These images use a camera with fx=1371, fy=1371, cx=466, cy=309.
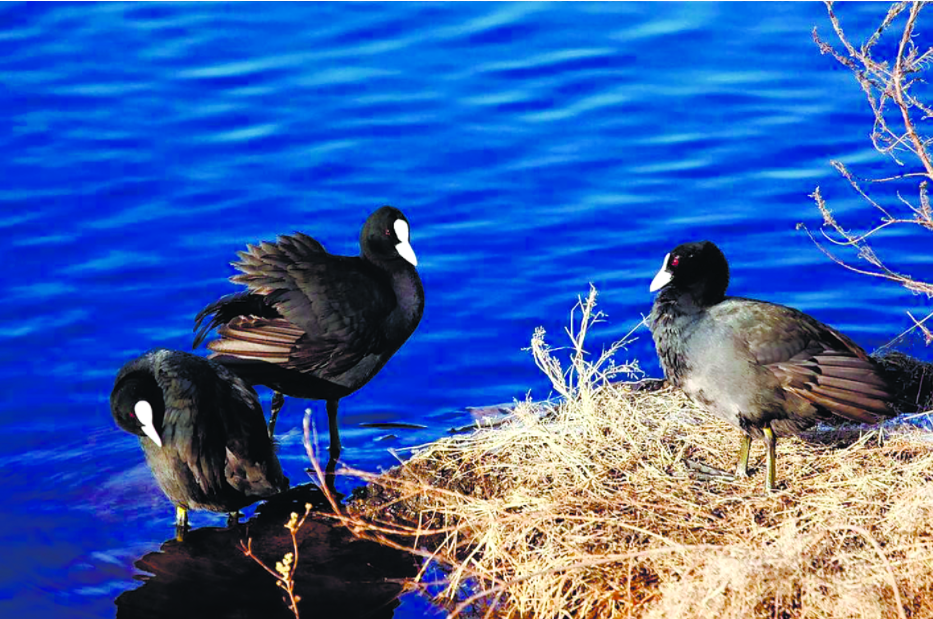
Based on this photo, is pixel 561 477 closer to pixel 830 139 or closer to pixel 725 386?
pixel 725 386

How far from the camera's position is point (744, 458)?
591 centimetres

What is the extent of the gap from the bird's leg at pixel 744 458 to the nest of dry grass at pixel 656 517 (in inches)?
2.4

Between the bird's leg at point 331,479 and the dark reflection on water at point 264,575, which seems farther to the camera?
the bird's leg at point 331,479

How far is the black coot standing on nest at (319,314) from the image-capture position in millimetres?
6734

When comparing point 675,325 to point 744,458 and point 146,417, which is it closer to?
point 744,458

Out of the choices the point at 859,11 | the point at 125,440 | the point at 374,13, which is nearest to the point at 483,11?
the point at 374,13

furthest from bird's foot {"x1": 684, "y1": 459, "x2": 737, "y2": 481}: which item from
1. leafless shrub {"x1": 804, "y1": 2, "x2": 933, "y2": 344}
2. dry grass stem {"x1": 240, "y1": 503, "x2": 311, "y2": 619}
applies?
dry grass stem {"x1": 240, "y1": 503, "x2": 311, "y2": 619}

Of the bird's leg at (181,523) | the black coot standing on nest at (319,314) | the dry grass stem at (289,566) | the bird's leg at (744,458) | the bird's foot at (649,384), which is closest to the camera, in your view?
the dry grass stem at (289,566)

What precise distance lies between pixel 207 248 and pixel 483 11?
12.8 feet

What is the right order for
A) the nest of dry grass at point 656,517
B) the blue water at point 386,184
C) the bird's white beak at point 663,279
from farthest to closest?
the blue water at point 386,184
the bird's white beak at point 663,279
the nest of dry grass at point 656,517

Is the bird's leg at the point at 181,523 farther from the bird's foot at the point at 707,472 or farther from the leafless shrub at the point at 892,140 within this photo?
the leafless shrub at the point at 892,140

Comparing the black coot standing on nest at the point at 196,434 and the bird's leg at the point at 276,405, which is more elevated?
the bird's leg at the point at 276,405

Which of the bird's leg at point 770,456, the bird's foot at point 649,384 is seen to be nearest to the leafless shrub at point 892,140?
the bird's leg at point 770,456

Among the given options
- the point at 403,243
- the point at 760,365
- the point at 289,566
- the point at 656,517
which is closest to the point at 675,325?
the point at 760,365
